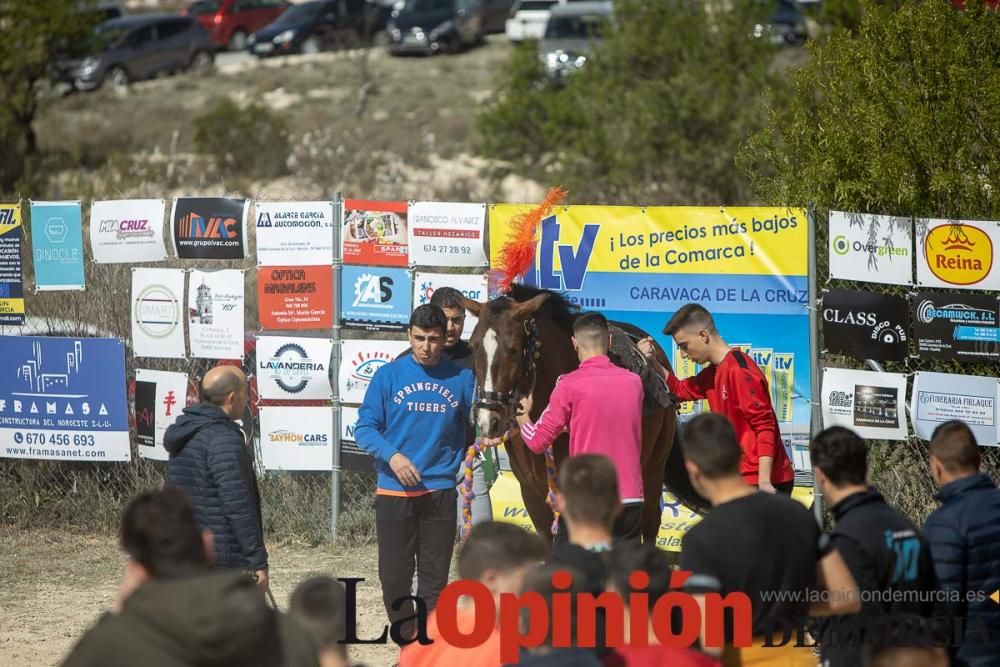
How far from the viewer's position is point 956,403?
8.45 metres

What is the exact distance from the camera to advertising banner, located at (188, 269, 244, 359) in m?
9.80

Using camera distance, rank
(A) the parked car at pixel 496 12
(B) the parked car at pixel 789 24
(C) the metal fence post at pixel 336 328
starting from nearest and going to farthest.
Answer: (C) the metal fence post at pixel 336 328 → (B) the parked car at pixel 789 24 → (A) the parked car at pixel 496 12

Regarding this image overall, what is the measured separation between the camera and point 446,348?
7.96 meters

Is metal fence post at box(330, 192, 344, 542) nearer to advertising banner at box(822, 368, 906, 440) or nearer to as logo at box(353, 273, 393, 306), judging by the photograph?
as logo at box(353, 273, 393, 306)

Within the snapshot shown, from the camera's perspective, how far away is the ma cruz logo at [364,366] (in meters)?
9.54

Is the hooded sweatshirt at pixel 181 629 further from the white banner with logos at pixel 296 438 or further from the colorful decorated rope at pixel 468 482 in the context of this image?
the white banner with logos at pixel 296 438

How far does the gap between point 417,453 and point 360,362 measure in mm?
2616

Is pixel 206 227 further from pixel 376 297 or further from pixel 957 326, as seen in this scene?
pixel 957 326

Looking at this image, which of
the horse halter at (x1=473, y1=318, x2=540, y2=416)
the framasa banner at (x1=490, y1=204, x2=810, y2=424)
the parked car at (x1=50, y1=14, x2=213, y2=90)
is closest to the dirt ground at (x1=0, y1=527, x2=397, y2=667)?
the horse halter at (x1=473, y1=318, x2=540, y2=416)

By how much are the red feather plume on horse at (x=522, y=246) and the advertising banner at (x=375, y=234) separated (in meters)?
1.00

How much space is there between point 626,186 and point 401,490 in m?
14.8

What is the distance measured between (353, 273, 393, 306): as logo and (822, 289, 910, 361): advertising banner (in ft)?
10.9

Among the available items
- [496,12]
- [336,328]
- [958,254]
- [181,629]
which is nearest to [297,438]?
[336,328]

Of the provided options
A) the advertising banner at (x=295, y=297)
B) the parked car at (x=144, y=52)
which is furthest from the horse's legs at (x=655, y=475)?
the parked car at (x=144, y=52)
